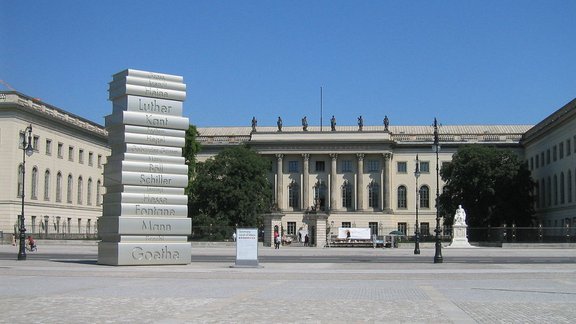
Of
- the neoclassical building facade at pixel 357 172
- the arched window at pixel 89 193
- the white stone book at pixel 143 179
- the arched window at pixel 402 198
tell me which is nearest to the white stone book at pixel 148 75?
the white stone book at pixel 143 179

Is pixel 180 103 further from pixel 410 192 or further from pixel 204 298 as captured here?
pixel 410 192

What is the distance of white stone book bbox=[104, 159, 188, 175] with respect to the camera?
121ft

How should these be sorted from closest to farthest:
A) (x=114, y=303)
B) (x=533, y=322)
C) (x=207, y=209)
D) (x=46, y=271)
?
1. (x=533, y=322)
2. (x=114, y=303)
3. (x=46, y=271)
4. (x=207, y=209)

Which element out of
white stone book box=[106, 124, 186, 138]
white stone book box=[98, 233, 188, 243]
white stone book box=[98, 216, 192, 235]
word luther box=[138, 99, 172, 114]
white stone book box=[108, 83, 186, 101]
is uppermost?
white stone book box=[108, 83, 186, 101]

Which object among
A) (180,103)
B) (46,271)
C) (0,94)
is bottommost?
(46,271)

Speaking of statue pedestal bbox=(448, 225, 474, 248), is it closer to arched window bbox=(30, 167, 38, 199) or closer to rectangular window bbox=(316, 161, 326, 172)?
arched window bbox=(30, 167, 38, 199)

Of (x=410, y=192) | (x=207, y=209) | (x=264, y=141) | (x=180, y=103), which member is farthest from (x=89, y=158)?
(x=180, y=103)

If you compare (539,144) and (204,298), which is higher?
(539,144)

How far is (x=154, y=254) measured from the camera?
36.9m

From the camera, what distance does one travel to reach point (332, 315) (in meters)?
15.9

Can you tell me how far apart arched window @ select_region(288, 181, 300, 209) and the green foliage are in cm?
2027

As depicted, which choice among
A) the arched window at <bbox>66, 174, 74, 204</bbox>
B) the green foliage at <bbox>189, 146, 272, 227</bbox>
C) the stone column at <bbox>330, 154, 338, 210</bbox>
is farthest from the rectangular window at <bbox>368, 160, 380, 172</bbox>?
the arched window at <bbox>66, 174, 74, 204</bbox>

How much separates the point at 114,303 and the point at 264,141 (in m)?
105

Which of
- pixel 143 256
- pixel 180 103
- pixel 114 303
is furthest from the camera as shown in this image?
pixel 180 103
